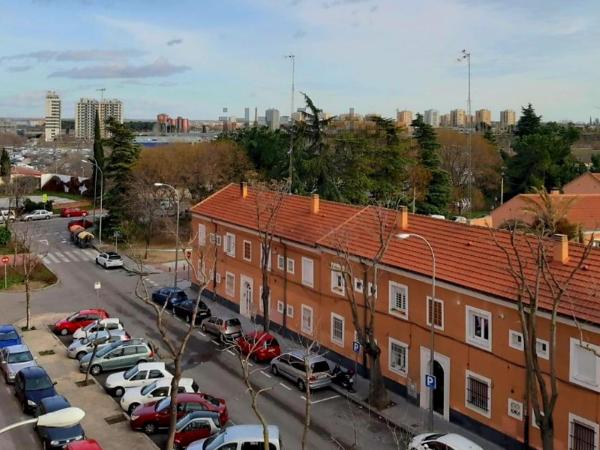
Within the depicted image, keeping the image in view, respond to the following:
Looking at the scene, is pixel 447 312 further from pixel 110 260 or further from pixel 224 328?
pixel 110 260

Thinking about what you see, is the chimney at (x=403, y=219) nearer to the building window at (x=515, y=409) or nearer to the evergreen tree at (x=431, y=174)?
the building window at (x=515, y=409)

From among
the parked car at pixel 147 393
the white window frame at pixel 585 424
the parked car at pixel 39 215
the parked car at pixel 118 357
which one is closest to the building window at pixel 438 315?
the white window frame at pixel 585 424

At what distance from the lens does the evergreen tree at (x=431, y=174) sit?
218 feet

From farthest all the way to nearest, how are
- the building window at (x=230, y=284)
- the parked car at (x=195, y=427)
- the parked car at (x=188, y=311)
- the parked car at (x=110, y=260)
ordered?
the parked car at (x=110, y=260) → the building window at (x=230, y=284) → the parked car at (x=188, y=311) → the parked car at (x=195, y=427)

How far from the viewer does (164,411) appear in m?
22.5

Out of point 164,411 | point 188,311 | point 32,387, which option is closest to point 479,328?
point 164,411

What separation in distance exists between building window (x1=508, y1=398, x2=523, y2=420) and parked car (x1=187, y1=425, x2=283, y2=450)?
8112 mm

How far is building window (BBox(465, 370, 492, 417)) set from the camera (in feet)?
73.9

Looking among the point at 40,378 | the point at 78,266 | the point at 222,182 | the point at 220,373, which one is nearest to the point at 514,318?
the point at 220,373

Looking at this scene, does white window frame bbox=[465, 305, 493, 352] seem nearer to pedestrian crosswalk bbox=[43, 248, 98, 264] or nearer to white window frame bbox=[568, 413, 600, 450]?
white window frame bbox=[568, 413, 600, 450]

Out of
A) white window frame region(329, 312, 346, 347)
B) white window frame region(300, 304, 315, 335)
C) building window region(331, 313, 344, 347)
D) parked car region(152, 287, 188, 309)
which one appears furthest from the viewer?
parked car region(152, 287, 188, 309)

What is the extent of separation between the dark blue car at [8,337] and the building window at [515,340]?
23.1 m

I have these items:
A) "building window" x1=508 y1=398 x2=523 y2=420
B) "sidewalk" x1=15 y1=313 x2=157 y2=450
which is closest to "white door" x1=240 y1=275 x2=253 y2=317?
"sidewalk" x1=15 y1=313 x2=157 y2=450

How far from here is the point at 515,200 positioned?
198 feet
